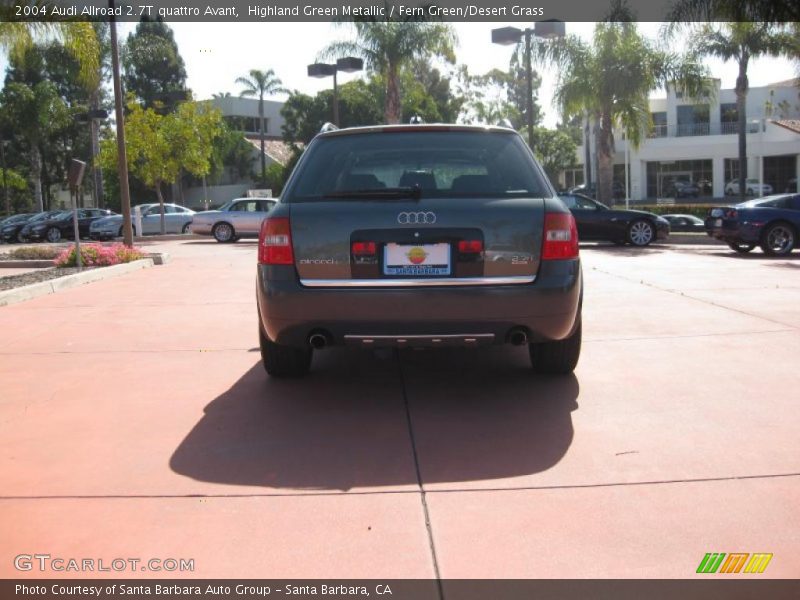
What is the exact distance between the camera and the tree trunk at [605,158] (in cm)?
2703

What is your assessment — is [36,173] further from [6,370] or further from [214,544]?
[214,544]

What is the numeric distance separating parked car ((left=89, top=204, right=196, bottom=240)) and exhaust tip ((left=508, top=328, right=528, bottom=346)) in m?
27.1

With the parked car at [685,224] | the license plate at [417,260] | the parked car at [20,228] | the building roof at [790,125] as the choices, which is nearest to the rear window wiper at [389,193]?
the license plate at [417,260]

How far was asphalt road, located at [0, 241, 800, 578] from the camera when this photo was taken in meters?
3.07

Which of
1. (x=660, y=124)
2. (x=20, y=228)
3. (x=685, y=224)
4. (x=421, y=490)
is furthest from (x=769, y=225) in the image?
(x=660, y=124)

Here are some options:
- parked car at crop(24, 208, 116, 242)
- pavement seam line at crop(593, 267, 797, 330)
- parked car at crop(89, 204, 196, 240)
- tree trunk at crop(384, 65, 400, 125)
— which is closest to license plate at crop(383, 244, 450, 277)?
pavement seam line at crop(593, 267, 797, 330)

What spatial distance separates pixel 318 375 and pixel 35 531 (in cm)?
275

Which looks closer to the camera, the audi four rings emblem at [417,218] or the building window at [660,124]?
the audi four rings emblem at [417,218]

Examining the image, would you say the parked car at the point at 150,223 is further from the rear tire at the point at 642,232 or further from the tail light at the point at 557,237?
the tail light at the point at 557,237

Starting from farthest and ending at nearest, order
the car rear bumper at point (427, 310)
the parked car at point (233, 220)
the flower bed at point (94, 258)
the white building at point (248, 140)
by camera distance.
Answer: the white building at point (248, 140)
the parked car at point (233, 220)
the flower bed at point (94, 258)
the car rear bumper at point (427, 310)

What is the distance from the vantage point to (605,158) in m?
27.5

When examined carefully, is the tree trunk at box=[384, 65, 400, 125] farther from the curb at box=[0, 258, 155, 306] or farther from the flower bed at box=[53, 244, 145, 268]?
the flower bed at box=[53, 244, 145, 268]

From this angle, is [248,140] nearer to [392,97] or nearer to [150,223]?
[150,223]

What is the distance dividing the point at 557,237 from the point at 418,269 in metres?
0.80
